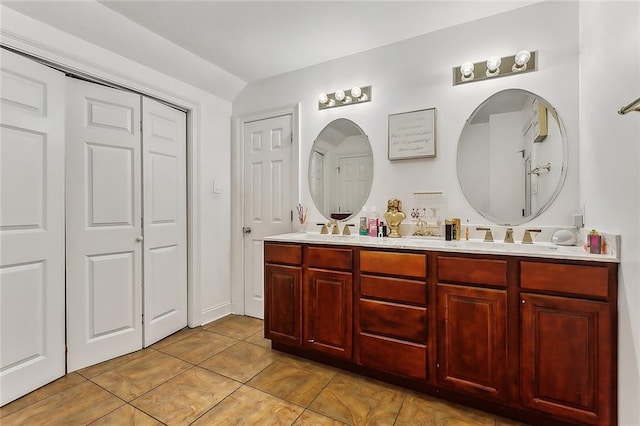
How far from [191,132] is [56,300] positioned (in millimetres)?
1752

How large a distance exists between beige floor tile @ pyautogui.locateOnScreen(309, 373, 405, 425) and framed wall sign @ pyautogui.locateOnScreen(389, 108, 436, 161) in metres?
1.69

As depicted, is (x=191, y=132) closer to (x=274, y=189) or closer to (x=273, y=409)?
(x=274, y=189)

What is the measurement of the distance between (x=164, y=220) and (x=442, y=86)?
264cm

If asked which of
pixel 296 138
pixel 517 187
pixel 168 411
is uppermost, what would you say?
pixel 296 138

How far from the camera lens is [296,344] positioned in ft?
7.36

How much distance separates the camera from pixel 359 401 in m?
1.75

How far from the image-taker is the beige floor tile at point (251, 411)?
1.58 metres

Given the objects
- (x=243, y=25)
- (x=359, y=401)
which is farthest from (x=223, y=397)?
(x=243, y=25)

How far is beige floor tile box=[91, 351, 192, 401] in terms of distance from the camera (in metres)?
1.87

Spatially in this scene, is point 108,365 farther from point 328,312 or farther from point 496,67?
point 496,67

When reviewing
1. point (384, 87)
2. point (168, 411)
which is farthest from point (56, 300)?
point (384, 87)

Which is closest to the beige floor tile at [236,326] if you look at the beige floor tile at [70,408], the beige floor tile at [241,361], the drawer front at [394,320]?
the beige floor tile at [241,361]

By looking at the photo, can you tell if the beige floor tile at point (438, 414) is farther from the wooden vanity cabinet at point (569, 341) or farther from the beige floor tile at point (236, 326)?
the beige floor tile at point (236, 326)

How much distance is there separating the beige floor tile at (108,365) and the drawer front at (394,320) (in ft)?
6.01
